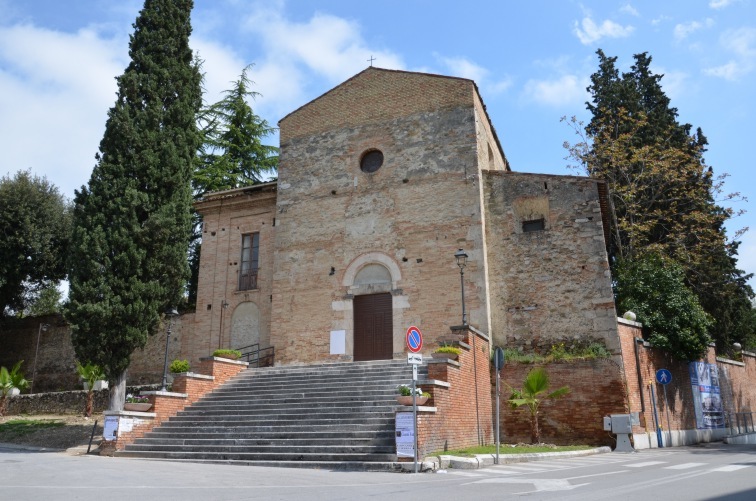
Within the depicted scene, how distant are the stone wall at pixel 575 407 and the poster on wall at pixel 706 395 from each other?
6.93 metres

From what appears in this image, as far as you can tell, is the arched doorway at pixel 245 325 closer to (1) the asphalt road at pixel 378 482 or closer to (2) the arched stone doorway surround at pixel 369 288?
(2) the arched stone doorway surround at pixel 369 288

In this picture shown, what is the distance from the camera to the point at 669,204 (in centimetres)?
2666

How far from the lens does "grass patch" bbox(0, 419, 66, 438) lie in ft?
58.3

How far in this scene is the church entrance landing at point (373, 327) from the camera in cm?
1866

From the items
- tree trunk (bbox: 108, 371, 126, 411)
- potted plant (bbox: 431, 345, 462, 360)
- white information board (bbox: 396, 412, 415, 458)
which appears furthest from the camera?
tree trunk (bbox: 108, 371, 126, 411)

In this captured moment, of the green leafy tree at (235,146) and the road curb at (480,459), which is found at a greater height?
the green leafy tree at (235,146)

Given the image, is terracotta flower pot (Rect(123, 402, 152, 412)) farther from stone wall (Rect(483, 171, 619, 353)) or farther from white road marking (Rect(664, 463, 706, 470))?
white road marking (Rect(664, 463, 706, 470))

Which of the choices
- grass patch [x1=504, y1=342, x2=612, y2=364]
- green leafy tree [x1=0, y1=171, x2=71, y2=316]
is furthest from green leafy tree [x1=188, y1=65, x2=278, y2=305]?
grass patch [x1=504, y1=342, x2=612, y2=364]

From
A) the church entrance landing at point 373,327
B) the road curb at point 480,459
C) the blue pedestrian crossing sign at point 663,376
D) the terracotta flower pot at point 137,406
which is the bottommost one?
the road curb at point 480,459

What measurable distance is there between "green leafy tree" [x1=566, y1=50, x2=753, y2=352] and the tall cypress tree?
1722 cm

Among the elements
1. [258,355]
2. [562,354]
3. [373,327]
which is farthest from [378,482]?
[258,355]

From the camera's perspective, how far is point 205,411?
49.6 feet

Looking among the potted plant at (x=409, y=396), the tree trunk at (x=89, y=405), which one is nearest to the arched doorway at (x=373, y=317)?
the potted plant at (x=409, y=396)

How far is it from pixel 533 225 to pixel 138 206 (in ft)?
39.9
